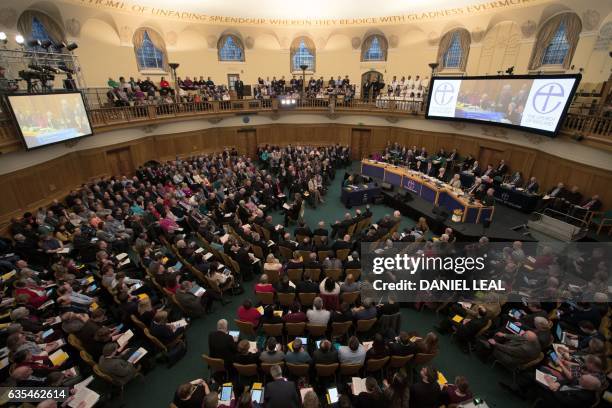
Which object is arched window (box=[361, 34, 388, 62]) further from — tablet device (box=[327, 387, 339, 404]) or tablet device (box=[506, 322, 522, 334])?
tablet device (box=[327, 387, 339, 404])

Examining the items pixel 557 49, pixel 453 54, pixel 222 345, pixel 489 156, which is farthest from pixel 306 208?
pixel 557 49

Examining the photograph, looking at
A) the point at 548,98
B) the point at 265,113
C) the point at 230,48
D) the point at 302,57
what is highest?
the point at 230,48

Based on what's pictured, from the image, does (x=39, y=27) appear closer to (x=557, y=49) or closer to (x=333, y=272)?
(x=333, y=272)

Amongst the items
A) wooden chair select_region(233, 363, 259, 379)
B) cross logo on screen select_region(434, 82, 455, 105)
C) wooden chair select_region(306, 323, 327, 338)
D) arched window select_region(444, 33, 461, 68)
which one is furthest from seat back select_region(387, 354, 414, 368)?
arched window select_region(444, 33, 461, 68)

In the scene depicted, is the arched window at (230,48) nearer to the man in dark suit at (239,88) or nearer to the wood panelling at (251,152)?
the man in dark suit at (239,88)

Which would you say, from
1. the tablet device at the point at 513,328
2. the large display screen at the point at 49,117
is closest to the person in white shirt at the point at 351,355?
the tablet device at the point at 513,328

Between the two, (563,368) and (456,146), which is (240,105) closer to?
(456,146)

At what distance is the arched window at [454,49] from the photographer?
17.4 m

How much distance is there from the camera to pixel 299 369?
4.80m

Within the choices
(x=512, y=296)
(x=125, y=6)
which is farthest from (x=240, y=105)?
(x=512, y=296)

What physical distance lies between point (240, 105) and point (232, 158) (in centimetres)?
387

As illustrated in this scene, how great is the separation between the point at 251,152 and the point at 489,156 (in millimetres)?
14354

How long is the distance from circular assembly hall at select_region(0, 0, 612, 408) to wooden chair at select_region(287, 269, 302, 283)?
88 mm

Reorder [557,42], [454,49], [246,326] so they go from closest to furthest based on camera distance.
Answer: [246,326] < [557,42] < [454,49]
